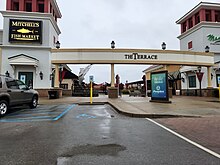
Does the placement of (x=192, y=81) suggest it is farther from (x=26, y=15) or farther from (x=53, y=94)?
(x=26, y=15)

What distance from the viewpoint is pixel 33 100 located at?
36.1 ft

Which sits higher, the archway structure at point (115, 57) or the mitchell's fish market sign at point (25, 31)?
the mitchell's fish market sign at point (25, 31)

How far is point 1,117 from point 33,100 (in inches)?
116

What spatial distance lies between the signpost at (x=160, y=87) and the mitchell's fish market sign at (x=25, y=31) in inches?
545

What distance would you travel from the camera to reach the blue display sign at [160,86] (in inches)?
519

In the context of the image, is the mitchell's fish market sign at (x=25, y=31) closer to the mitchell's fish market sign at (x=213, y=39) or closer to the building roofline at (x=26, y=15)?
the building roofline at (x=26, y=15)

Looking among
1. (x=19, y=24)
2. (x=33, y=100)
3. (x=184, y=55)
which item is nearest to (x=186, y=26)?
(x=184, y=55)

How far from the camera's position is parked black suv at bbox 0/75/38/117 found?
8.25 meters

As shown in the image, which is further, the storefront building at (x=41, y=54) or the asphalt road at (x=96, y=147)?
the storefront building at (x=41, y=54)

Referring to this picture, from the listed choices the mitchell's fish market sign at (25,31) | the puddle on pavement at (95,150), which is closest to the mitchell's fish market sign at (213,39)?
the mitchell's fish market sign at (25,31)

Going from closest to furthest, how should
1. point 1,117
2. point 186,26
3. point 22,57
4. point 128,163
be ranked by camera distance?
point 128,163 < point 1,117 < point 22,57 < point 186,26

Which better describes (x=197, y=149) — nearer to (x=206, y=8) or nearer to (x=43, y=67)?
(x=43, y=67)

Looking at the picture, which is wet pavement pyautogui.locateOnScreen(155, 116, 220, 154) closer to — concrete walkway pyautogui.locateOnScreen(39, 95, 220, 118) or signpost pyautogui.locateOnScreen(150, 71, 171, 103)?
concrete walkway pyautogui.locateOnScreen(39, 95, 220, 118)

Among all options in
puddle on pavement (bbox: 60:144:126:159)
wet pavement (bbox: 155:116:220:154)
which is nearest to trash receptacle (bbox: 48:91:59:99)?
wet pavement (bbox: 155:116:220:154)
